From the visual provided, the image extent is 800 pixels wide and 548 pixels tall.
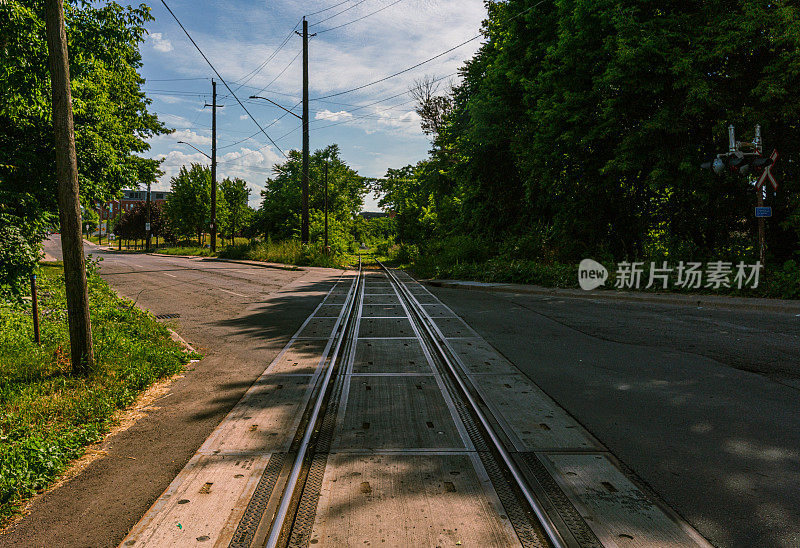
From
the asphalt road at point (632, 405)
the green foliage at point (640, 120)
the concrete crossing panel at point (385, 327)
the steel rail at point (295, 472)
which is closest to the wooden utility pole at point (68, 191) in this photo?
the asphalt road at point (632, 405)

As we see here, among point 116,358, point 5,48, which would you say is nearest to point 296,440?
point 116,358

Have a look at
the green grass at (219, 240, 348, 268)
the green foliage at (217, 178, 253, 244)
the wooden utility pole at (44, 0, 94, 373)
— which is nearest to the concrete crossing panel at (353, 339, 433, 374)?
the wooden utility pole at (44, 0, 94, 373)

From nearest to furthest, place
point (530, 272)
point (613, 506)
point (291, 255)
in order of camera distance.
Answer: point (613, 506)
point (530, 272)
point (291, 255)

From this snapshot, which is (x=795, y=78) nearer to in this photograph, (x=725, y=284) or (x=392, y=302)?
(x=725, y=284)

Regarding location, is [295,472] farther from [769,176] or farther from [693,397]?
[769,176]

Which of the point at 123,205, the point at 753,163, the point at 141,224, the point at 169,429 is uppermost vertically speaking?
the point at 123,205

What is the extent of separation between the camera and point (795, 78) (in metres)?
13.0

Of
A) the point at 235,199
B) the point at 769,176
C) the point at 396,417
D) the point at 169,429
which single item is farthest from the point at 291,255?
the point at 235,199

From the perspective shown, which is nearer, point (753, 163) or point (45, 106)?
point (45, 106)

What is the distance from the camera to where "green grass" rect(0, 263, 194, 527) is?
3.70m

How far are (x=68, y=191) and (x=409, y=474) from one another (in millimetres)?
5066

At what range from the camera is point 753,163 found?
Answer: 43.3 feet

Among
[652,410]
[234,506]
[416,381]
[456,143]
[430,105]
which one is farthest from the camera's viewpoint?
[430,105]

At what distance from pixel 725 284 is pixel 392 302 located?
963 centimetres
